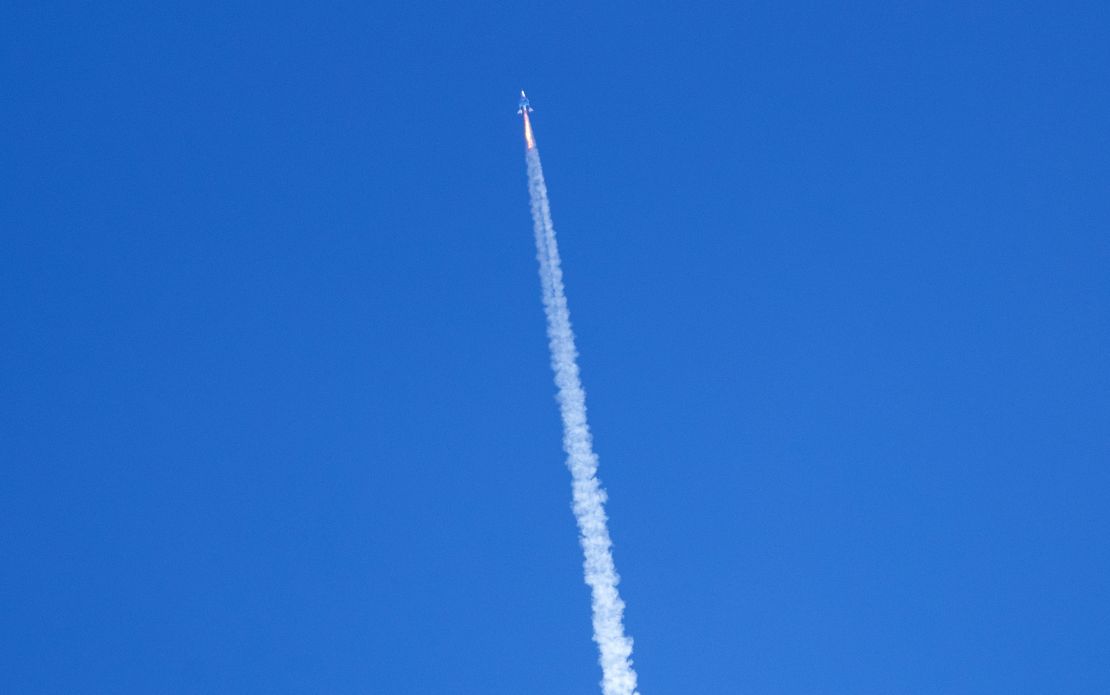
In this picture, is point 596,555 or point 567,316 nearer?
point 596,555

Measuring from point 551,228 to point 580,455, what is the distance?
3522 mm

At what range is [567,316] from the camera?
938 inches

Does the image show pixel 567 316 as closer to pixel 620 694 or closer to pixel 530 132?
pixel 530 132

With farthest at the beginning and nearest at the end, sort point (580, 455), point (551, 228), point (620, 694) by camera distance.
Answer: point (551, 228), point (580, 455), point (620, 694)

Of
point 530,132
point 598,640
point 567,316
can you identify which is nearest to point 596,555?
point 598,640

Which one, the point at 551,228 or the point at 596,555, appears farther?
the point at 551,228

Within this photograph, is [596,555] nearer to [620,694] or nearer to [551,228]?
[620,694]

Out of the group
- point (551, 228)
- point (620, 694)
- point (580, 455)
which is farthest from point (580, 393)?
point (620, 694)

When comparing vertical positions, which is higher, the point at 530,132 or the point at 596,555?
the point at 530,132

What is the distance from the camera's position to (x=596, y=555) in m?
22.3

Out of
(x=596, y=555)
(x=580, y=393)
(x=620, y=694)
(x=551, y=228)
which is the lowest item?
(x=620, y=694)

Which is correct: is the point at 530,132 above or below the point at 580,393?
above

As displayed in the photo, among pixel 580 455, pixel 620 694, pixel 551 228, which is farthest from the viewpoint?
pixel 551 228

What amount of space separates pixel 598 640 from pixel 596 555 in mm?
1181
